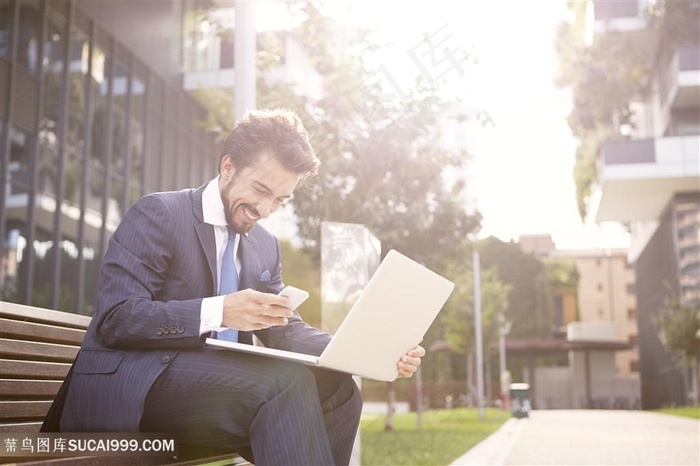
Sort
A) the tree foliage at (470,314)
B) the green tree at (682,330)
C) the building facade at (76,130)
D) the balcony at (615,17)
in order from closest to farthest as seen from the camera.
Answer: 1. the building facade at (76,130)
2. the green tree at (682,330)
3. the balcony at (615,17)
4. the tree foliage at (470,314)

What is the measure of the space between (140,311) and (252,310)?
31 centimetres

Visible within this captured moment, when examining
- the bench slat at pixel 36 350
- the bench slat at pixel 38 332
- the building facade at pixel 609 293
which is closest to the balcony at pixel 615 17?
the bench slat at pixel 38 332

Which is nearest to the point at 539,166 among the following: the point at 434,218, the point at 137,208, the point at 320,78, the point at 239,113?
the point at 434,218

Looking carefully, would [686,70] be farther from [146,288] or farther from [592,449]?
[146,288]

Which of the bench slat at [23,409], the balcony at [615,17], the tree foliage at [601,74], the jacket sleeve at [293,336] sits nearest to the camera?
the bench slat at [23,409]

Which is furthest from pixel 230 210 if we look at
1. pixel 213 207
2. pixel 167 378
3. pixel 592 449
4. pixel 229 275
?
pixel 592 449

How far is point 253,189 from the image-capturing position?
9.71ft

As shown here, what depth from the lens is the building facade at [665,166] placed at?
89.6ft

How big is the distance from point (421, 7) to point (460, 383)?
3530 centimetres

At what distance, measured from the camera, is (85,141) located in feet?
58.3

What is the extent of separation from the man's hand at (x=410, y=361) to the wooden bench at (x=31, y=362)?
61 cm

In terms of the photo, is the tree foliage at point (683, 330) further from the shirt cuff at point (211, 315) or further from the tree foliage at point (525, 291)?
the tree foliage at point (525, 291)

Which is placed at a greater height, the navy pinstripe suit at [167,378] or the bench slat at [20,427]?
the navy pinstripe suit at [167,378]

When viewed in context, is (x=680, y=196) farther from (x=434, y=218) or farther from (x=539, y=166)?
(x=434, y=218)
